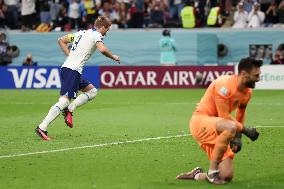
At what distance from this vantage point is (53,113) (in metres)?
15.7

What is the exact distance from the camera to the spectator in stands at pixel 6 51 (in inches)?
1405

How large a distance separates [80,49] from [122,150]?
9.57 ft

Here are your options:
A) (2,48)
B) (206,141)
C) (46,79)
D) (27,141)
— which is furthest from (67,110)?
(2,48)

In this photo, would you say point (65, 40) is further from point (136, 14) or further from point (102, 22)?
point (136, 14)

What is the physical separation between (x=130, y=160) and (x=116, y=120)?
680 centimetres

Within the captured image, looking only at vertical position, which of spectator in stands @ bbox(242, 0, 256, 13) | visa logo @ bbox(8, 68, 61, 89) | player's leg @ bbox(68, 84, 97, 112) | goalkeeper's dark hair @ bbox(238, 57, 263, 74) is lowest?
visa logo @ bbox(8, 68, 61, 89)

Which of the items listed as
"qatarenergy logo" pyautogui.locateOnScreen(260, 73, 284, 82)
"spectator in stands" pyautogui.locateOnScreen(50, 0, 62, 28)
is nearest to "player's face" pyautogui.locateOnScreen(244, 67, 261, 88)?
"qatarenergy logo" pyautogui.locateOnScreen(260, 73, 284, 82)

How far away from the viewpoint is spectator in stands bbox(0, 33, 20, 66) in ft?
117

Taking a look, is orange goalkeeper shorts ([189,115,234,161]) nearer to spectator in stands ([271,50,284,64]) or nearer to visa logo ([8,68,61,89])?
visa logo ([8,68,61,89])

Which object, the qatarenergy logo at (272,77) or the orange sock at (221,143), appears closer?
the orange sock at (221,143)

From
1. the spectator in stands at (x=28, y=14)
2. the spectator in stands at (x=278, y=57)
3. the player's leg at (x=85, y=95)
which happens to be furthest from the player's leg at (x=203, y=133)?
the spectator in stands at (x=28, y=14)

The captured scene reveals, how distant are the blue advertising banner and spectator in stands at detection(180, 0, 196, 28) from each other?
5.78 m

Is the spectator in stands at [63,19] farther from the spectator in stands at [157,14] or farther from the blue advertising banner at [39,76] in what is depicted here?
the blue advertising banner at [39,76]

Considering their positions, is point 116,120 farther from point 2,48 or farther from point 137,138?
point 2,48
